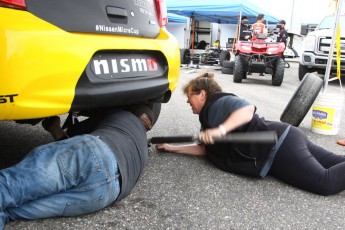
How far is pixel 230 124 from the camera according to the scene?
2.14 m

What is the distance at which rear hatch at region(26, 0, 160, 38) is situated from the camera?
1633 mm

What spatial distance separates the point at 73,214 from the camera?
1.66 meters

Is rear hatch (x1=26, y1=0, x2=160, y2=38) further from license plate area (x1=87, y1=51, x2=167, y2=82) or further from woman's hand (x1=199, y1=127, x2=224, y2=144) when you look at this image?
woman's hand (x1=199, y1=127, x2=224, y2=144)

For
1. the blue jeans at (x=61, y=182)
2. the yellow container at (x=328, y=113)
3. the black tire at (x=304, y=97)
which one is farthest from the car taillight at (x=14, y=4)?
the yellow container at (x=328, y=113)

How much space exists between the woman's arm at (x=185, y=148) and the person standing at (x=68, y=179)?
0.90m

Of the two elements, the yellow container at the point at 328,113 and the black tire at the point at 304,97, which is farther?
the yellow container at the point at 328,113

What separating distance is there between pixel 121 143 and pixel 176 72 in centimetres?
87

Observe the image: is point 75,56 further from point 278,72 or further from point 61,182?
point 278,72

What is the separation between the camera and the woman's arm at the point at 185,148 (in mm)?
2668

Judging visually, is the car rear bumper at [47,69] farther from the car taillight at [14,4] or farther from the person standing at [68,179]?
the person standing at [68,179]

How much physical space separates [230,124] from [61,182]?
103cm

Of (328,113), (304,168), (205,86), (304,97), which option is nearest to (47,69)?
(205,86)

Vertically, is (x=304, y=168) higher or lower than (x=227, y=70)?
lower

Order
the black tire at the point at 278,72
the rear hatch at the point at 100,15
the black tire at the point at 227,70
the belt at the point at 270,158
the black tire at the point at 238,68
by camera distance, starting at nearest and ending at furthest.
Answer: the rear hatch at the point at 100,15
the belt at the point at 270,158
the black tire at the point at 278,72
the black tire at the point at 238,68
the black tire at the point at 227,70
